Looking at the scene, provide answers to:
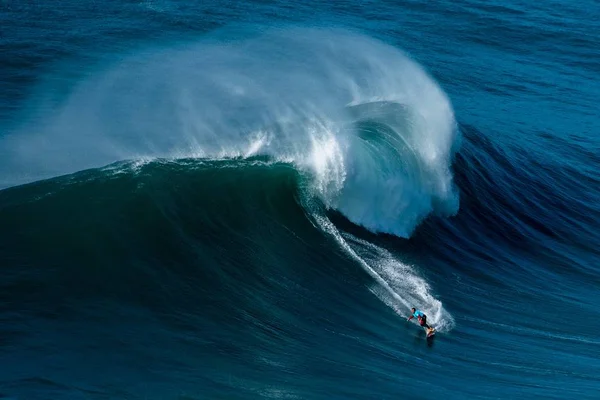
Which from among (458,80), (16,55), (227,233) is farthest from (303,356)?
(458,80)

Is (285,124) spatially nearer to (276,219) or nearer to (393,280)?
(276,219)

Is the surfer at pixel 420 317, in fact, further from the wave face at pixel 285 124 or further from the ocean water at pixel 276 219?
the wave face at pixel 285 124

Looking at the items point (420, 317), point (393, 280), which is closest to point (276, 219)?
point (393, 280)

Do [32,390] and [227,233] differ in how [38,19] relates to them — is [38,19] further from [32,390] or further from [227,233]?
[32,390]

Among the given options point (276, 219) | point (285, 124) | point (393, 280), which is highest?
point (285, 124)

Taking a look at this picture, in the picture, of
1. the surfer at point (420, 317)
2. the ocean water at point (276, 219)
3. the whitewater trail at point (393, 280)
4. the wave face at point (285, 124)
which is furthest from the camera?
the wave face at point (285, 124)

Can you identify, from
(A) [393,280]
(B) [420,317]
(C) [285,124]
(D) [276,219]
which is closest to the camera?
(B) [420,317]

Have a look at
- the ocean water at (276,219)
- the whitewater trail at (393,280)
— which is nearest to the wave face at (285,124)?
the ocean water at (276,219)
